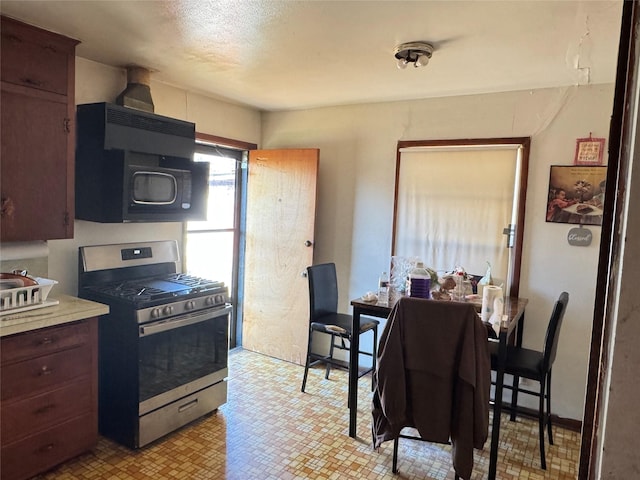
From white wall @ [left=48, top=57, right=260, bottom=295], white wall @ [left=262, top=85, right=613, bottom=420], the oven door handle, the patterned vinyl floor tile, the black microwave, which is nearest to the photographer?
the patterned vinyl floor tile

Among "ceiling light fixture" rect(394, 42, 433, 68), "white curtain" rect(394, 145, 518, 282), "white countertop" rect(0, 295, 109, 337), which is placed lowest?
"white countertop" rect(0, 295, 109, 337)

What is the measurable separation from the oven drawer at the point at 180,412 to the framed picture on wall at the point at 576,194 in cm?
259

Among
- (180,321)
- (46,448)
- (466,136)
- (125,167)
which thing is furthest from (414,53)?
(46,448)

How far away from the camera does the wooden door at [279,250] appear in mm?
3807

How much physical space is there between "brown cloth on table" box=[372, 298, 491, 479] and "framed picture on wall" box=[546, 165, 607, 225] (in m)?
1.34

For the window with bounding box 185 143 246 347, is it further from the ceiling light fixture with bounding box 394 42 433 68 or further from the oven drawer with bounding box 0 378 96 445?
the ceiling light fixture with bounding box 394 42 433 68

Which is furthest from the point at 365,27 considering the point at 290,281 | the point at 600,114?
the point at 290,281

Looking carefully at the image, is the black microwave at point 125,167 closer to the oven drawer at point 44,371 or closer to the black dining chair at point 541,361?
the oven drawer at point 44,371

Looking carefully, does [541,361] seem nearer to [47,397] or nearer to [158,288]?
[158,288]

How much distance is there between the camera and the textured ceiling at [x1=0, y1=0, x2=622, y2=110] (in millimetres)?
1869

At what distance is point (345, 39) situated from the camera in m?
2.21

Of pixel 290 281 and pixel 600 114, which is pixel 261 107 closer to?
pixel 290 281

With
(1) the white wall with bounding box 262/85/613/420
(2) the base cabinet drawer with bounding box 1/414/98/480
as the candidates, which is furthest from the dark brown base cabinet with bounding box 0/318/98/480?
(1) the white wall with bounding box 262/85/613/420

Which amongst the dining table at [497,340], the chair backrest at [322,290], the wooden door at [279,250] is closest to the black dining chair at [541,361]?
the dining table at [497,340]
